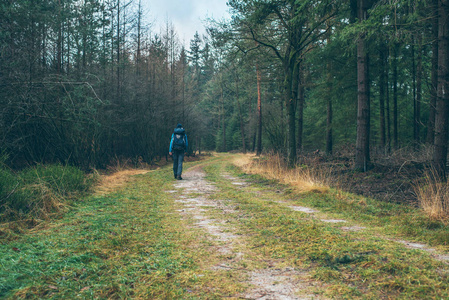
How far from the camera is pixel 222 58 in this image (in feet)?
63.8

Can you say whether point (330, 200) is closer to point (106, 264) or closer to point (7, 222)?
point (106, 264)

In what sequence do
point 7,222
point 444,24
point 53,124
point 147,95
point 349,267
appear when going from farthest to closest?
point 147,95, point 53,124, point 444,24, point 7,222, point 349,267

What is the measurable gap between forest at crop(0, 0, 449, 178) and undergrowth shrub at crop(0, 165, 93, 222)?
54.5 inches

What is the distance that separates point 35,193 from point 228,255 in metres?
4.35

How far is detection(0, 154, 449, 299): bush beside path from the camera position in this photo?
8.58 ft

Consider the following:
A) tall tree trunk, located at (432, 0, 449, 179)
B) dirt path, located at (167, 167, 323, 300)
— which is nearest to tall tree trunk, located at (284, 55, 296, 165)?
tall tree trunk, located at (432, 0, 449, 179)

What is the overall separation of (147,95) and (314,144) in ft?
57.2

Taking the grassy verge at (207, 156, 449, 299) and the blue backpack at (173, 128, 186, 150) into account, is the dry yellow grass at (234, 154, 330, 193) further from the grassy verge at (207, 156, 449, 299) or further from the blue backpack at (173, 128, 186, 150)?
the blue backpack at (173, 128, 186, 150)

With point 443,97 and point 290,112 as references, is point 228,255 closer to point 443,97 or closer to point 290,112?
point 443,97

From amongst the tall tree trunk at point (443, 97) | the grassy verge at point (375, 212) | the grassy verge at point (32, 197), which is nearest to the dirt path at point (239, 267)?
the grassy verge at point (375, 212)

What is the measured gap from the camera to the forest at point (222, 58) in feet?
27.2

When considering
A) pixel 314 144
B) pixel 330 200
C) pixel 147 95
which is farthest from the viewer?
pixel 314 144

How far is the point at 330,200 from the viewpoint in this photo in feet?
23.7

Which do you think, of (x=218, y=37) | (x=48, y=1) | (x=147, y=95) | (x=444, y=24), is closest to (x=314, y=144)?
(x=147, y=95)
